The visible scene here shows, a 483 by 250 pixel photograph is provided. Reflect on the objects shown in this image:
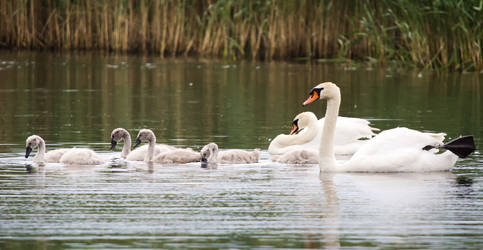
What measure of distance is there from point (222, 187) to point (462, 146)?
2201 mm

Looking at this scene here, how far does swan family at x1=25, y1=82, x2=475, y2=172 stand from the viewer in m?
9.82

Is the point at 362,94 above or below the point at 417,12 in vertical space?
below

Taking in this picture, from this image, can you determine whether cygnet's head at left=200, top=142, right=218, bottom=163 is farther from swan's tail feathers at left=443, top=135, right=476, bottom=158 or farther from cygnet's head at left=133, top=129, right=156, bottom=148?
swan's tail feathers at left=443, top=135, right=476, bottom=158

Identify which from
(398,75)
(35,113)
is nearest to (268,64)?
(398,75)

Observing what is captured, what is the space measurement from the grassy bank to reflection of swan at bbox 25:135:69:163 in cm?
1091

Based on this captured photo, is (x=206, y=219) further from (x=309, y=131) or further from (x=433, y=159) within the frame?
(x=309, y=131)

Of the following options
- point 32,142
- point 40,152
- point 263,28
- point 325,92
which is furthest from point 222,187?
point 263,28

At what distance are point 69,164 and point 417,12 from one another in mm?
11826

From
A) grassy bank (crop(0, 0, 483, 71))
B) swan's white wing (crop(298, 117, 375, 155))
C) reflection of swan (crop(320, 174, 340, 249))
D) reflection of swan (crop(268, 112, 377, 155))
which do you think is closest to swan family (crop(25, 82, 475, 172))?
reflection of swan (crop(268, 112, 377, 155))

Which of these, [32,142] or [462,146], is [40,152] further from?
[462,146]

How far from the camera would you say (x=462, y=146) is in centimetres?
949

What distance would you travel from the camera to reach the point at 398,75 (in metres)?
23.0

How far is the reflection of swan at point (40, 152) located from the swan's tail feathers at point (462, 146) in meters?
3.69

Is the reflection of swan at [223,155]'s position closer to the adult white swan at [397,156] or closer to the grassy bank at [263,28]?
the adult white swan at [397,156]
